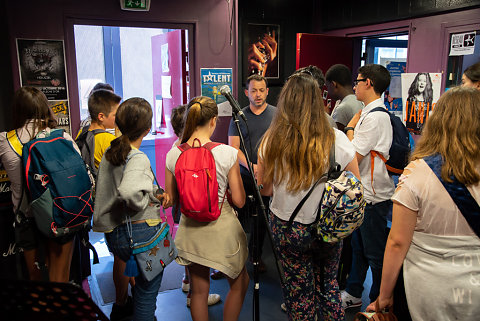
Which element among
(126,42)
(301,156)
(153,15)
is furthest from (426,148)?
(126,42)

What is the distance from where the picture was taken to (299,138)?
176cm

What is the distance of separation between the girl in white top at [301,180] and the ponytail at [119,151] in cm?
66

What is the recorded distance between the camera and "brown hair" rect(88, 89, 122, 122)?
8.18 ft

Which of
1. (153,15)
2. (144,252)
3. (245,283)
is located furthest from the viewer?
(153,15)

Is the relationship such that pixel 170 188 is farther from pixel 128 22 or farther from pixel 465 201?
pixel 128 22

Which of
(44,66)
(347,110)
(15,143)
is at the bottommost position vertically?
(15,143)

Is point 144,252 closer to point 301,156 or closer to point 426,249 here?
point 301,156

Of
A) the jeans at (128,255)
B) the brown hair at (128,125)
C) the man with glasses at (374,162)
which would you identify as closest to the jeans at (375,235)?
the man with glasses at (374,162)

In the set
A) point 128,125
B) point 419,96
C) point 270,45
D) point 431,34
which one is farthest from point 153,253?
point 270,45

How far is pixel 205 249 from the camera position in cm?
200

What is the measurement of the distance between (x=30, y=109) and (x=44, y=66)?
137 cm

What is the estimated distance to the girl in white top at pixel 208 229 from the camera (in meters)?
1.96

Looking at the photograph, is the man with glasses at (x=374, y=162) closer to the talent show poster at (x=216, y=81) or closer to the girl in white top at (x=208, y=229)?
the girl in white top at (x=208, y=229)

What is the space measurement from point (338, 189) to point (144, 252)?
102 cm
